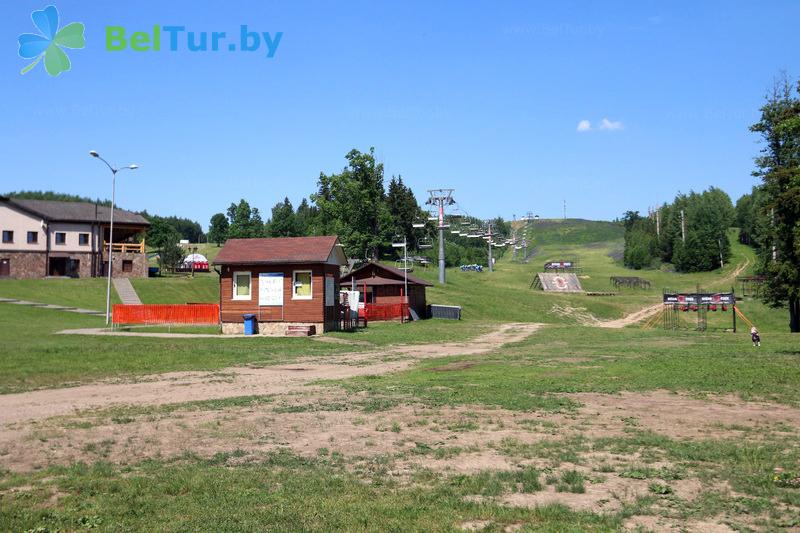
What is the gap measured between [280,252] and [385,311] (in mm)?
19509

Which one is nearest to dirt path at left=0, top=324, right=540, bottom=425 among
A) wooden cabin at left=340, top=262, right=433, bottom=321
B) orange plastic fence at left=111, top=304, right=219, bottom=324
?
orange plastic fence at left=111, top=304, right=219, bottom=324

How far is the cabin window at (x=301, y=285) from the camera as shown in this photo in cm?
4280

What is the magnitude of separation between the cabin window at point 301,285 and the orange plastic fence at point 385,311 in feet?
54.6

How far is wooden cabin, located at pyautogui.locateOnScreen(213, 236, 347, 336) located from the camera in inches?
1672

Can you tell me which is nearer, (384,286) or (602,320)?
(384,286)

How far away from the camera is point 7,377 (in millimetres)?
20734

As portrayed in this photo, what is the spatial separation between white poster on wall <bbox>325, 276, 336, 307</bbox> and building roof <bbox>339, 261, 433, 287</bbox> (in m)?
20.0

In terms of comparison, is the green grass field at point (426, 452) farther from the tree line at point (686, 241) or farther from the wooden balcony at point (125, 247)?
the tree line at point (686, 241)

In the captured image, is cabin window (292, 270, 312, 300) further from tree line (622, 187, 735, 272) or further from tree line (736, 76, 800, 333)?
tree line (622, 187, 735, 272)

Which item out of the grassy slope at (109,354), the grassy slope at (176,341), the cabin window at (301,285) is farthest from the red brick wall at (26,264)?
the cabin window at (301,285)

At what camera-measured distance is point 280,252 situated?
142 ft

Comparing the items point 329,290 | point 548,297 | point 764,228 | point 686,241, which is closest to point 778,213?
point 764,228

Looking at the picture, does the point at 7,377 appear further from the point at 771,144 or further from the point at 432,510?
the point at 771,144

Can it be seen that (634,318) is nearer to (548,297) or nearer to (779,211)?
(548,297)
